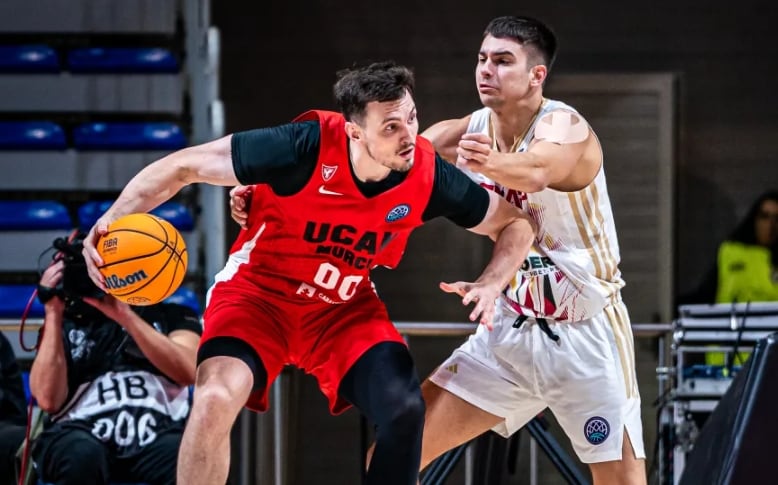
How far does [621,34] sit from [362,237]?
208 inches

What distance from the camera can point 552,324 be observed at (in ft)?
14.2

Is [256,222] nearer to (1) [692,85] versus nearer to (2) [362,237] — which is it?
(2) [362,237]

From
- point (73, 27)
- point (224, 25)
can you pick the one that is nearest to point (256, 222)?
point (73, 27)

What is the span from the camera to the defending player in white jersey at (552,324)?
423 centimetres

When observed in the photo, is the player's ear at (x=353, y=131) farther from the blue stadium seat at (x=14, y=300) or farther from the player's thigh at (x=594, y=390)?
the blue stadium seat at (x=14, y=300)

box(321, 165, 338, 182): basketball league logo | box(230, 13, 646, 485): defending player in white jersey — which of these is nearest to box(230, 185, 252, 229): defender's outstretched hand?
box(230, 13, 646, 485): defending player in white jersey

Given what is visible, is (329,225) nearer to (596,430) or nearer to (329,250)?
(329,250)

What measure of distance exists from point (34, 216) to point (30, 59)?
113 cm

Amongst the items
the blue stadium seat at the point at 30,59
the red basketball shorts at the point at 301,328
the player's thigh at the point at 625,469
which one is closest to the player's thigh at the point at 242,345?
the red basketball shorts at the point at 301,328

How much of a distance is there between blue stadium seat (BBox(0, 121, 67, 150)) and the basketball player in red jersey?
3.87 meters

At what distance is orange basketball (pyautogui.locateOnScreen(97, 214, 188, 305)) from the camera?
3.83 meters

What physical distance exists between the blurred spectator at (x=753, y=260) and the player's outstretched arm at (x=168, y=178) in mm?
4687

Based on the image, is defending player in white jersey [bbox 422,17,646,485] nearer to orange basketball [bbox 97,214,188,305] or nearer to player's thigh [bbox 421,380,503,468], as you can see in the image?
player's thigh [bbox 421,380,503,468]

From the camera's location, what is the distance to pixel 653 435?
329 inches
